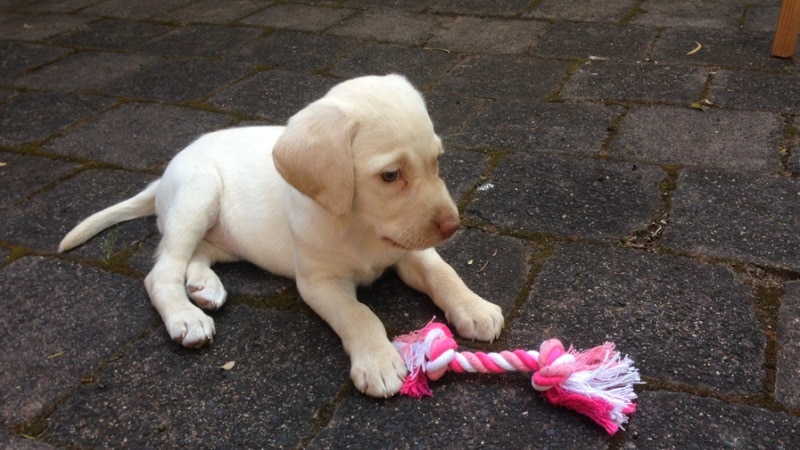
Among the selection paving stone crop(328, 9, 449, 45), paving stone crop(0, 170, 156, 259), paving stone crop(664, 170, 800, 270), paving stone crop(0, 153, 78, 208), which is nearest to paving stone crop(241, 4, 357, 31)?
paving stone crop(328, 9, 449, 45)

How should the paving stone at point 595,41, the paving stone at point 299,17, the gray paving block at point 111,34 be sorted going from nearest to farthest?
1. the paving stone at point 595,41
2. the gray paving block at point 111,34
3. the paving stone at point 299,17

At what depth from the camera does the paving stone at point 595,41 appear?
4.63 metres

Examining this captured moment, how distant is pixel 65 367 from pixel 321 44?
3437 millimetres

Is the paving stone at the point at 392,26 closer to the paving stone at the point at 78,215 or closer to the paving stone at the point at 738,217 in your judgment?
the paving stone at the point at 78,215

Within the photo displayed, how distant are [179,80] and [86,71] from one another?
0.82 meters

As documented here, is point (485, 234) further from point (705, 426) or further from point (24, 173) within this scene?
point (24, 173)

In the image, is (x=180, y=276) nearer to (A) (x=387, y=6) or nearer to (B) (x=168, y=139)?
(B) (x=168, y=139)

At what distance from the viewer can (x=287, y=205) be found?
246cm

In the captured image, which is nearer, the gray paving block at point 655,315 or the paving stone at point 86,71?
the gray paving block at point 655,315

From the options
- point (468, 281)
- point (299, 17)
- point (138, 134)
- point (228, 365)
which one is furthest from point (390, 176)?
point (299, 17)

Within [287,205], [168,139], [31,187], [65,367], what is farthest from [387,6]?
[65,367]

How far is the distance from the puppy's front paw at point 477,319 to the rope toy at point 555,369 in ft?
0.30

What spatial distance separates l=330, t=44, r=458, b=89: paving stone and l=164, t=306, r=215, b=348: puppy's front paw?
2.43m

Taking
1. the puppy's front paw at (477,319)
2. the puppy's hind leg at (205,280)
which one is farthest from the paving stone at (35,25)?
the puppy's front paw at (477,319)
